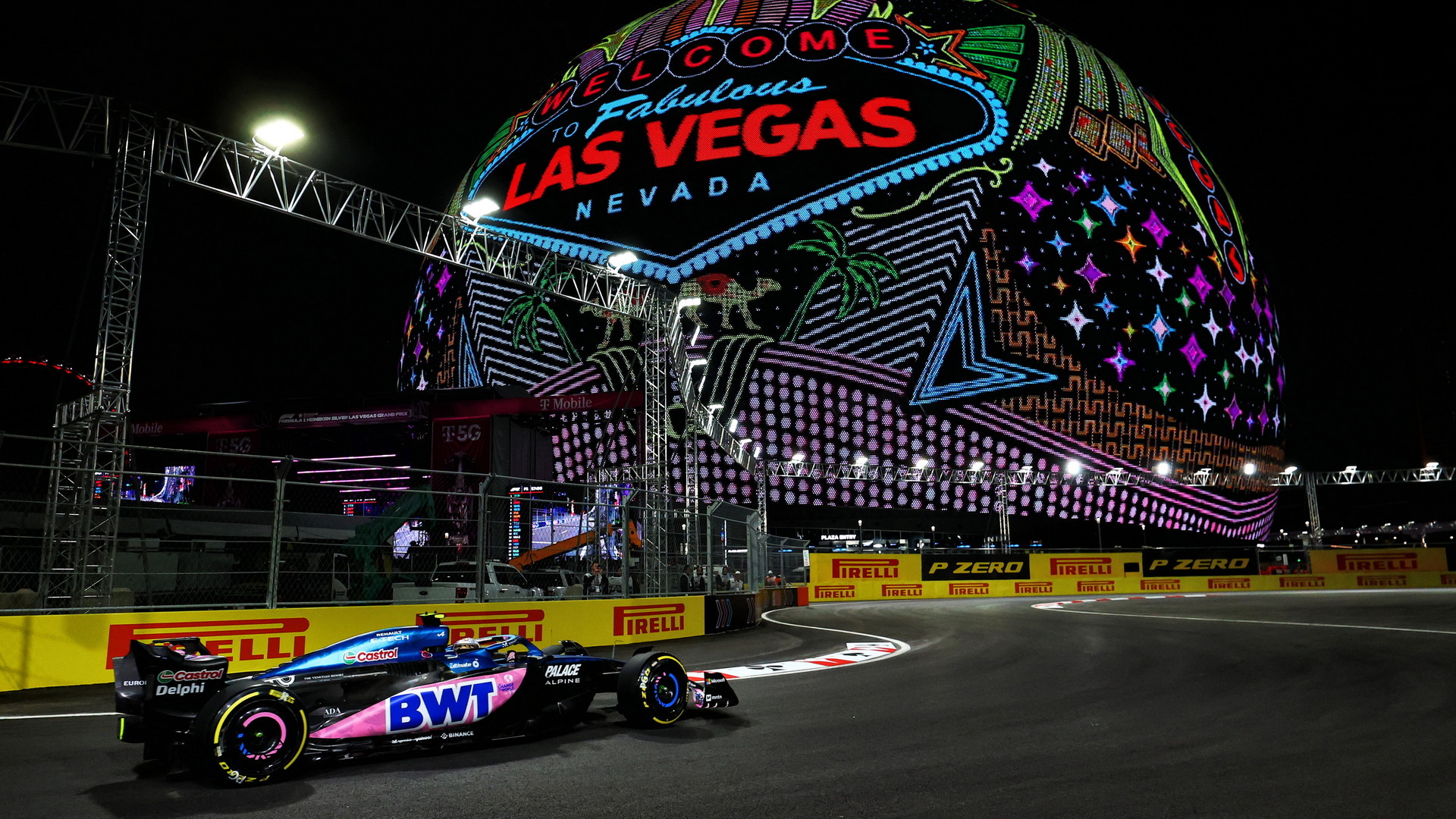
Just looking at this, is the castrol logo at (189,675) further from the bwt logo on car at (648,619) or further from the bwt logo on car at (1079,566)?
the bwt logo on car at (1079,566)

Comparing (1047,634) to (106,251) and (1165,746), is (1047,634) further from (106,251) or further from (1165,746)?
(106,251)

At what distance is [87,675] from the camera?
32.6ft

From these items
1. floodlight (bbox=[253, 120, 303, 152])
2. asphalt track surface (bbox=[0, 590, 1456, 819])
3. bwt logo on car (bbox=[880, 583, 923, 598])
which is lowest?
bwt logo on car (bbox=[880, 583, 923, 598])

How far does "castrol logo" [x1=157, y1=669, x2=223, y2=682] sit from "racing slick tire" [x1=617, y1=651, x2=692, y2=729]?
109 inches

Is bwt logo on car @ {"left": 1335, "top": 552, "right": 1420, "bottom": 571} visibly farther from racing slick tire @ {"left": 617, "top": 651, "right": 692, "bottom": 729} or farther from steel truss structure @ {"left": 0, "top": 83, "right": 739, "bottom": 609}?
racing slick tire @ {"left": 617, "top": 651, "right": 692, "bottom": 729}

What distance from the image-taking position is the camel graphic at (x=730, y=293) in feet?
175

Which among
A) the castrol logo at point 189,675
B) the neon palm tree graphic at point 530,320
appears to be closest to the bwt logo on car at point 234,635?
the castrol logo at point 189,675

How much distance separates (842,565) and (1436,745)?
2695 centimetres

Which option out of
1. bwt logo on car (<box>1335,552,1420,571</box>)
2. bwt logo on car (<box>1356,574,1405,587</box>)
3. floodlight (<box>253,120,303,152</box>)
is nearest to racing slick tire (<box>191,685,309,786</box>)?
floodlight (<box>253,120,303,152</box>)

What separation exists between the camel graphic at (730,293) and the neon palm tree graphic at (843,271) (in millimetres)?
2147

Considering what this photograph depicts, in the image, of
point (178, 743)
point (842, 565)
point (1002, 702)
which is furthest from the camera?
point (842, 565)

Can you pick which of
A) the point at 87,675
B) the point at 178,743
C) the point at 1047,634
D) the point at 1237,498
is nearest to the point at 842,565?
the point at 1047,634

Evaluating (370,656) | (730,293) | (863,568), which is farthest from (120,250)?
(730,293)

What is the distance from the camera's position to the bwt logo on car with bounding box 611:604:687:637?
14727 mm
